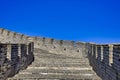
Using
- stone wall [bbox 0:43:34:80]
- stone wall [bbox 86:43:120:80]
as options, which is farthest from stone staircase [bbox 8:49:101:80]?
stone wall [bbox 86:43:120:80]

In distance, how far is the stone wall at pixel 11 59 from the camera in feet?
38.2

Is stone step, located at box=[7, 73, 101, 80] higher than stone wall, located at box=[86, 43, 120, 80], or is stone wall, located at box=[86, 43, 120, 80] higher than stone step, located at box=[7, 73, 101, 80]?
stone wall, located at box=[86, 43, 120, 80]

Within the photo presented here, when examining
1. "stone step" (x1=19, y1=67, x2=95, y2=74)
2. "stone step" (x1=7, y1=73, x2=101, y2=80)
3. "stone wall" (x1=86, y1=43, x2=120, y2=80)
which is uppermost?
"stone wall" (x1=86, y1=43, x2=120, y2=80)

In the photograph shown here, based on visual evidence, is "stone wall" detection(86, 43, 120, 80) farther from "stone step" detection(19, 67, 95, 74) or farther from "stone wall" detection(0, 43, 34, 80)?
"stone wall" detection(0, 43, 34, 80)

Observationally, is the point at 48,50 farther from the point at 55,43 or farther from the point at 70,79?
the point at 70,79

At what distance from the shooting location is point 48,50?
23.1 m

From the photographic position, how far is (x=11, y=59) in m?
12.8

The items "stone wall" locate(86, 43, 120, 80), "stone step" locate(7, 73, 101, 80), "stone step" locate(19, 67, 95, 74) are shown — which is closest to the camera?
"stone wall" locate(86, 43, 120, 80)

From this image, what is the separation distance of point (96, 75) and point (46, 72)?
2.26 m

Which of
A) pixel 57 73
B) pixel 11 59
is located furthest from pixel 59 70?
pixel 11 59

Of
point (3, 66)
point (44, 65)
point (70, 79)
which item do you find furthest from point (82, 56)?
point (3, 66)

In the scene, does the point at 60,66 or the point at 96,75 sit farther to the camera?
the point at 60,66

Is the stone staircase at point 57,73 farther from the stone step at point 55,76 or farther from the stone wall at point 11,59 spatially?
the stone wall at point 11,59

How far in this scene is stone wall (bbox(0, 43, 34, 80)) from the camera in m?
11.6
